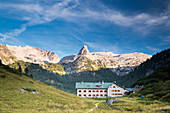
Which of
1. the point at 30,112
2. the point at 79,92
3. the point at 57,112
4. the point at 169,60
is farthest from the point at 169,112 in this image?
the point at 169,60

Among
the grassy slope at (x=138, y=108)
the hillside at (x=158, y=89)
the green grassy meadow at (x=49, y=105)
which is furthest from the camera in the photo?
the hillside at (x=158, y=89)

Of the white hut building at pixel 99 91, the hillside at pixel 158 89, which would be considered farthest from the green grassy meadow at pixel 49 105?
the white hut building at pixel 99 91

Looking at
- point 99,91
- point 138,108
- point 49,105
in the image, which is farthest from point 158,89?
point 49,105

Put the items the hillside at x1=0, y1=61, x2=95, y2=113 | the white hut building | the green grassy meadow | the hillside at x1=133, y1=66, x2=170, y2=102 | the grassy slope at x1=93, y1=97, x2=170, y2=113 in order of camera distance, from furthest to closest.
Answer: the white hut building
the hillside at x1=133, y1=66, x2=170, y2=102
the grassy slope at x1=93, y1=97, x2=170, y2=113
the green grassy meadow
the hillside at x1=0, y1=61, x2=95, y2=113

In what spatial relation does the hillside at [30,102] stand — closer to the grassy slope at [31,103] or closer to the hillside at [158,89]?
the grassy slope at [31,103]

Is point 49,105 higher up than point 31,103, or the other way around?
point 31,103

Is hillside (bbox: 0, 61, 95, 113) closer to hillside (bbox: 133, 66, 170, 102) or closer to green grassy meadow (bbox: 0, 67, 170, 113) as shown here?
green grassy meadow (bbox: 0, 67, 170, 113)

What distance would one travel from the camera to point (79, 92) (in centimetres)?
11131

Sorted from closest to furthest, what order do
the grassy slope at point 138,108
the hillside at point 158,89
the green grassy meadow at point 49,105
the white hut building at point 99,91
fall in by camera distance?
the green grassy meadow at point 49,105, the grassy slope at point 138,108, the hillside at point 158,89, the white hut building at point 99,91

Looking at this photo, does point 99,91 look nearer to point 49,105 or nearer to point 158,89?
point 158,89

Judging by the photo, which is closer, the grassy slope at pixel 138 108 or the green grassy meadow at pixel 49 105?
the green grassy meadow at pixel 49 105

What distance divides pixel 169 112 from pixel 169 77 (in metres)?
84.1

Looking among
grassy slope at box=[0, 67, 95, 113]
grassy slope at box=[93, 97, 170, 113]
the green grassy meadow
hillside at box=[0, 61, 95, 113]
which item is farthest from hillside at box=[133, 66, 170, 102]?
grassy slope at box=[0, 67, 95, 113]

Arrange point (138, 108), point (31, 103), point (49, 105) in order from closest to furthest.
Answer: point (31, 103), point (138, 108), point (49, 105)
